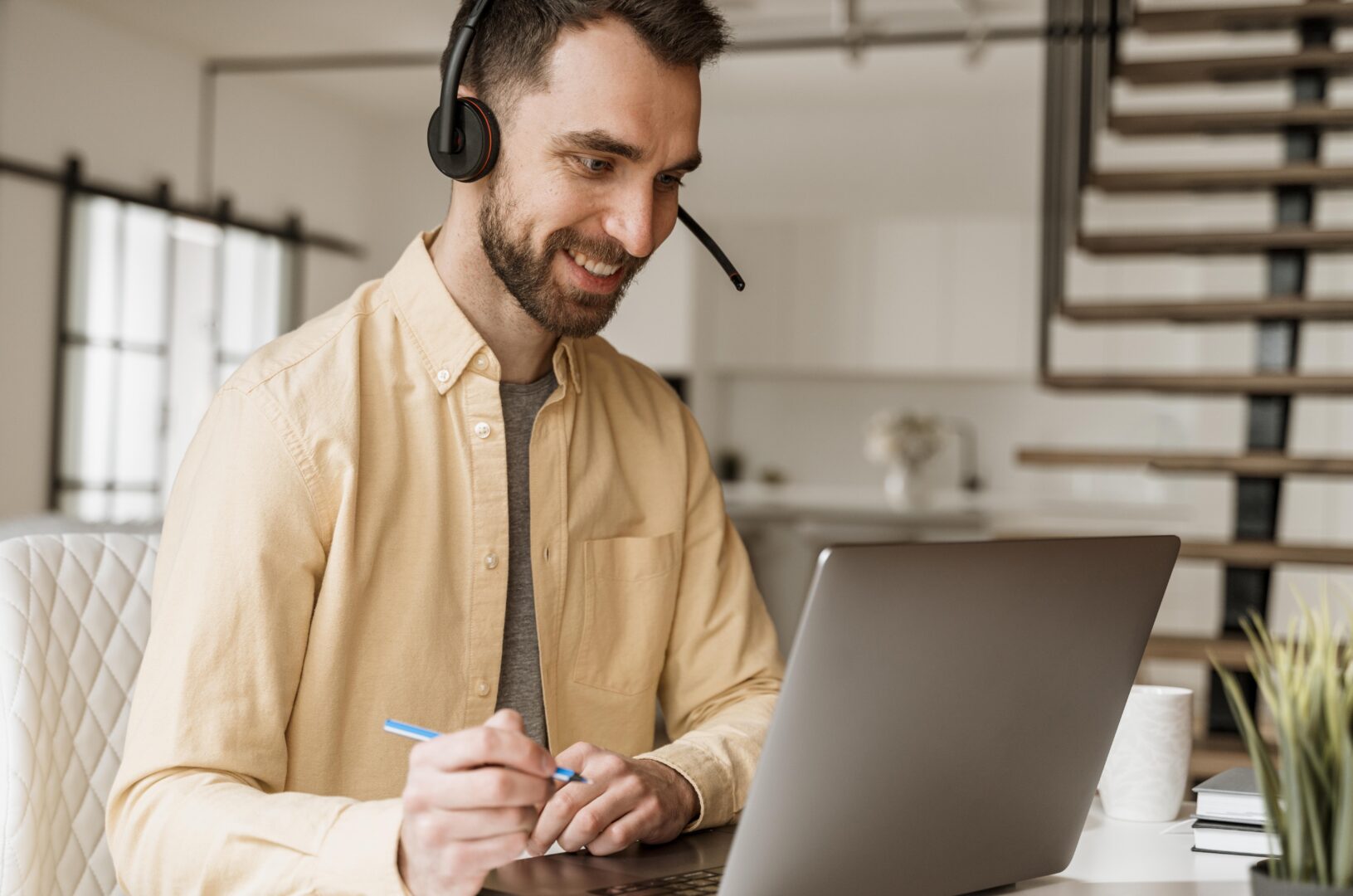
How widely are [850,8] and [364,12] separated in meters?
2.43

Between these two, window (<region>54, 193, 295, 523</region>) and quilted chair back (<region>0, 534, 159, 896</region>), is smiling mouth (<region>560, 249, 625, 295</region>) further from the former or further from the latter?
window (<region>54, 193, 295, 523</region>)

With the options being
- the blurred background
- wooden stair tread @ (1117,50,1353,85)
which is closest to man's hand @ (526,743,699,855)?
wooden stair tread @ (1117,50,1353,85)

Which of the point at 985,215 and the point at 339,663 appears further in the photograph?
the point at 985,215

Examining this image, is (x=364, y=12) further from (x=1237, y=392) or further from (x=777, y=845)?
(x=777, y=845)

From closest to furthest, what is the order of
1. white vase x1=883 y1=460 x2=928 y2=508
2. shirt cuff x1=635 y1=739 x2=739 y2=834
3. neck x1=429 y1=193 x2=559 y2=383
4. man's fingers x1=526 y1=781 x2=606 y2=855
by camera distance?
man's fingers x1=526 y1=781 x2=606 y2=855
shirt cuff x1=635 y1=739 x2=739 y2=834
neck x1=429 y1=193 x2=559 y2=383
white vase x1=883 y1=460 x2=928 y2=508

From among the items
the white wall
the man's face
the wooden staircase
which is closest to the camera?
the man's face

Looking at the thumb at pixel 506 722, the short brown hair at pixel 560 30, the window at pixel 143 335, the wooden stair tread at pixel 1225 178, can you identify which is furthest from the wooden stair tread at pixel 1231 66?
the window at pixel 143 335

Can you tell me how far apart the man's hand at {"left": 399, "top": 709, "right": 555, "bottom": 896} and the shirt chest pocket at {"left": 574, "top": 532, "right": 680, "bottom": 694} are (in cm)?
60

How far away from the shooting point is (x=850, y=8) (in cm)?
539

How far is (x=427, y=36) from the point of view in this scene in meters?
6.98

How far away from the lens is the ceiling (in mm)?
6328

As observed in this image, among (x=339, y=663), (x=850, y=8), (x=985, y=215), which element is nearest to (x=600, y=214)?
(x=339, y=663)

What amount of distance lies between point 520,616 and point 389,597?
17 cm

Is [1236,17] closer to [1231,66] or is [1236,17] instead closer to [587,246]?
[1231,66]
